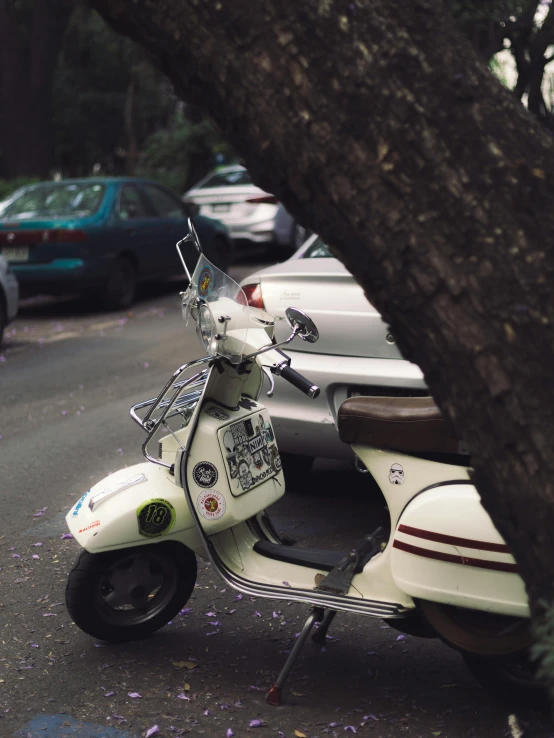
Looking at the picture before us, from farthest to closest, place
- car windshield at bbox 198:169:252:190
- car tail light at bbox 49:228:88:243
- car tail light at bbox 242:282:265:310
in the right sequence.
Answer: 1. car windshield at bbox 198:169:252:190
2. car tail light at bbox 49:228:88:243
3. car tail light at bbox 242:282:265:310

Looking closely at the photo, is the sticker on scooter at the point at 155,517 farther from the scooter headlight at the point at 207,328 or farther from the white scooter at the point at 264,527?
the scooter headlight at the point at 207,328

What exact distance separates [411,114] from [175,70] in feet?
1.84

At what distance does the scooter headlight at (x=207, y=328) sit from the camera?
3.84 meters

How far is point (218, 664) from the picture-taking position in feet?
13.6

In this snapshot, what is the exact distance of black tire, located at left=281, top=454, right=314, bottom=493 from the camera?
20.0ft

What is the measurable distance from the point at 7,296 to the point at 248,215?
6996 mm

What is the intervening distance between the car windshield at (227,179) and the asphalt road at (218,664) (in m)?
12.5

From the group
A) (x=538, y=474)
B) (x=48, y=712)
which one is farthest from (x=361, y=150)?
(x=48, y=712)

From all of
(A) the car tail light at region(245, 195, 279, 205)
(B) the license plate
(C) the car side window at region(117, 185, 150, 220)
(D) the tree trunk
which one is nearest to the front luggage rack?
(A) the car tail light at region(245, 195, 279, 205)

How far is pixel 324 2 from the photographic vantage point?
2332 mm

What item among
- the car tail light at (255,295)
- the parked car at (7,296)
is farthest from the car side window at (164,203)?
the car tail light at (255,295)

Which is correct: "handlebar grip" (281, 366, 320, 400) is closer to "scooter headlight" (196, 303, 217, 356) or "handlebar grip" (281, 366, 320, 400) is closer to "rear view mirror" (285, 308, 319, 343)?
"rear view mirror" (285, 308, 319, 343)

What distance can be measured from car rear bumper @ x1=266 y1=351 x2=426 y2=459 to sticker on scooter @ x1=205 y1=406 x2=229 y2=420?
1129 millimetres

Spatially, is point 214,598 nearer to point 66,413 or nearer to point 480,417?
point 480,417
